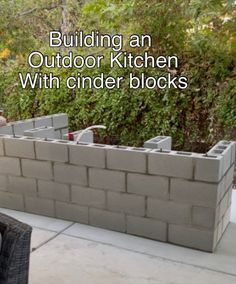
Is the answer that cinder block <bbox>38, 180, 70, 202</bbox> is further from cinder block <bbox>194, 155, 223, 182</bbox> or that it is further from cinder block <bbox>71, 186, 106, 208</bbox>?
cinder block <bbox>194, 155, 223, 182</bbox>

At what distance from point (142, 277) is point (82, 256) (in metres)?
0.43

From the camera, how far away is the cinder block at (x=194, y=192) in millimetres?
2037

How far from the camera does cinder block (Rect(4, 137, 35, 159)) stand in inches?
102

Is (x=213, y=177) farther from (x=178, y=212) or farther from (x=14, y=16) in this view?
(x=14, y=16)

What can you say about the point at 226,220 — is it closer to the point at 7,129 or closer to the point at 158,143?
the point at 158,143

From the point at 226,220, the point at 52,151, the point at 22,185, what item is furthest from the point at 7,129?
the point at 226,220

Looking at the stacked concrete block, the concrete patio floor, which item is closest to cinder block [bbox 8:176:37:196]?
the concrete patio floor

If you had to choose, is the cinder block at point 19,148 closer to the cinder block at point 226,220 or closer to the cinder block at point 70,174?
the cinder block at point 70,174

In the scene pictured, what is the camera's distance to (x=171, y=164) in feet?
6.95

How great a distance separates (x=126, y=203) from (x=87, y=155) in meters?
0.44

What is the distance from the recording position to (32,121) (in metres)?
3.32

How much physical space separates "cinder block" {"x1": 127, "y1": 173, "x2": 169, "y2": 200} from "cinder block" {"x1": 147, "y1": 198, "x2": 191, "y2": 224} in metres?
0.05

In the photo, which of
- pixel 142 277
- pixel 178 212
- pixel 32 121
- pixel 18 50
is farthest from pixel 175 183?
pixel 18 50

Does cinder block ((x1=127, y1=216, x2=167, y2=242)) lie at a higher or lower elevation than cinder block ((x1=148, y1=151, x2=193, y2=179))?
lower
